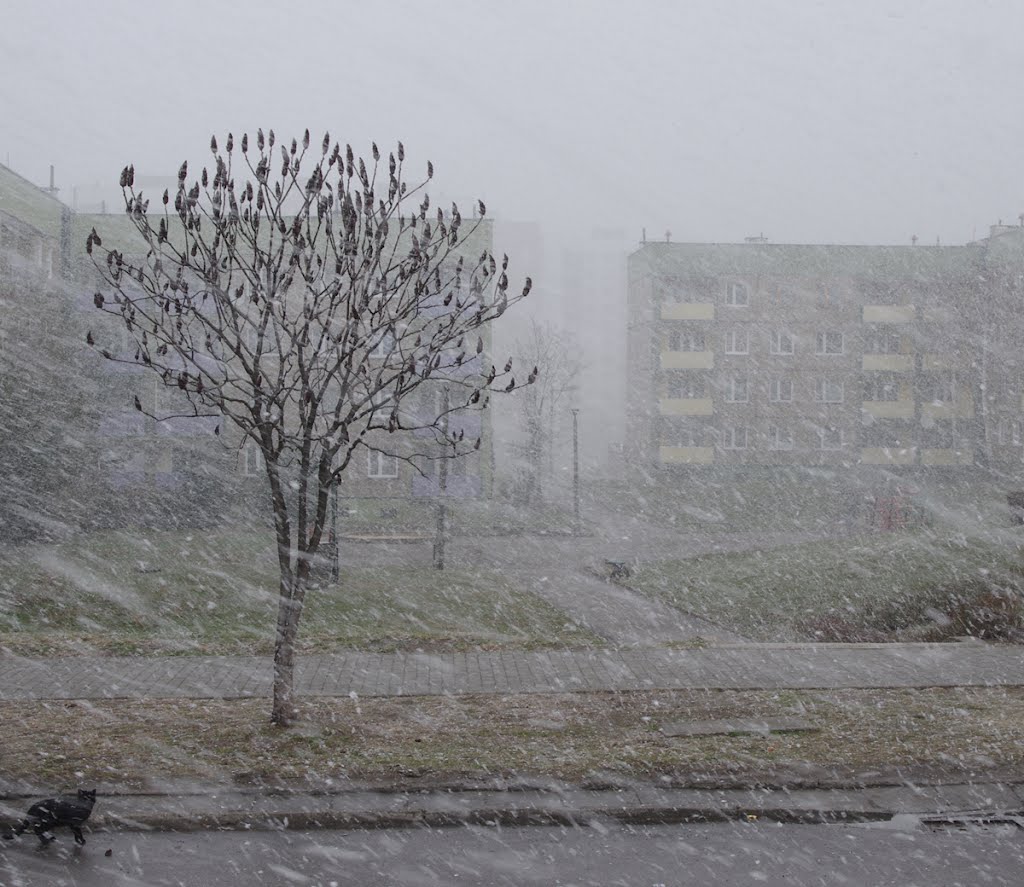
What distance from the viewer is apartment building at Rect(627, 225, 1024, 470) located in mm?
44781

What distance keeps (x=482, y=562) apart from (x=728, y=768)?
16.0 meters

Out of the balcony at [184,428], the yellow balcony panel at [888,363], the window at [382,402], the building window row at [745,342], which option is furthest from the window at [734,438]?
the balcony at [184,428]

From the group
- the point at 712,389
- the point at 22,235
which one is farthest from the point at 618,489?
the point at 22,235

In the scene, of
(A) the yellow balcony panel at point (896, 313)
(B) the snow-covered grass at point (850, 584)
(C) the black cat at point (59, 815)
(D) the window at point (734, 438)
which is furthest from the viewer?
(A) the yellow balcony panel at point (896, 313)

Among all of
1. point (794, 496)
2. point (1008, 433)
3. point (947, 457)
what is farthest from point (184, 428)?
point (1008, 433)

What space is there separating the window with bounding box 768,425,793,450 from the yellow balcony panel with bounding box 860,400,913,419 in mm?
3508

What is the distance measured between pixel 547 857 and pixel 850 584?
10653 millimetres

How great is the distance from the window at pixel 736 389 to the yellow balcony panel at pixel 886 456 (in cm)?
568

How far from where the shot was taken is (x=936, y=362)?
4544cm

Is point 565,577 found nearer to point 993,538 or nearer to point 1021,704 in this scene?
point 993,538

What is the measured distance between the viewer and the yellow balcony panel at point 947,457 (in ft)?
146

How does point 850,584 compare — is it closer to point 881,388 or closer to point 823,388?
point 823,388

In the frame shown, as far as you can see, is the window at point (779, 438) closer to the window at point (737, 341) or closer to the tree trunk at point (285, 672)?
the window at point (737, 341)

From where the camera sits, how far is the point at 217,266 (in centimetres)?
700
